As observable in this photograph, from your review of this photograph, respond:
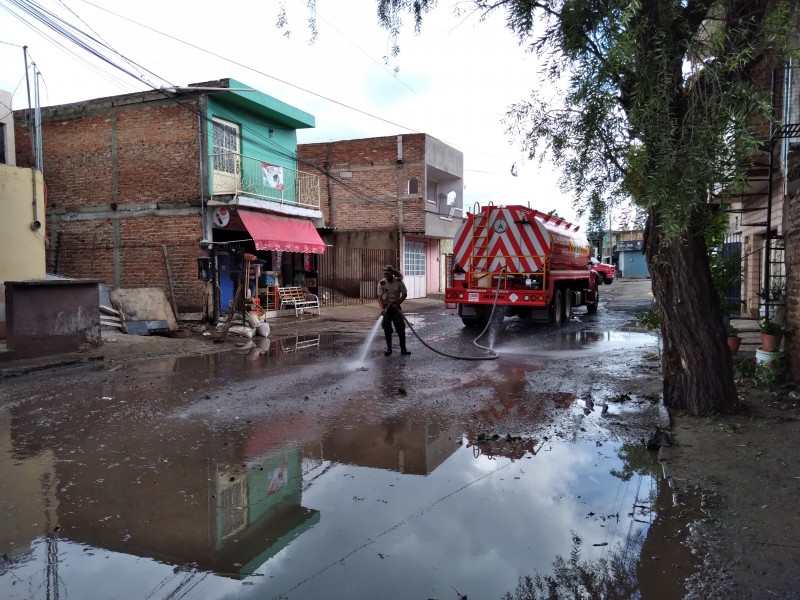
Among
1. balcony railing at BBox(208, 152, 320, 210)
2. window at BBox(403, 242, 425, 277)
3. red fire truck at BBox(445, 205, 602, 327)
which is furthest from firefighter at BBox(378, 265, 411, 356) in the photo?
window at BBox(403, 242, 425, 277)

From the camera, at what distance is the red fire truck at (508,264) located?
13805 mm

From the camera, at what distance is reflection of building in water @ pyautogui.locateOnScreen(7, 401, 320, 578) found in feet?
12.0

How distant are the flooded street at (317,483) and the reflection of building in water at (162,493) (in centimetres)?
2

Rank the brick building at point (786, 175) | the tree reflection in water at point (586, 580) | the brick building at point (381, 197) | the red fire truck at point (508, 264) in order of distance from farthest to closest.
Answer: the brick building at point (381, 197)
the red fire truck at point (508, 264)
the brick building at point (786, 175)
the tree reflection in water at point (586, 580)

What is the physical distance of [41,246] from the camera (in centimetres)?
1511

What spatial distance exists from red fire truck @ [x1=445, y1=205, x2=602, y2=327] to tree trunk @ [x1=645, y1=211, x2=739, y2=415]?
733cm

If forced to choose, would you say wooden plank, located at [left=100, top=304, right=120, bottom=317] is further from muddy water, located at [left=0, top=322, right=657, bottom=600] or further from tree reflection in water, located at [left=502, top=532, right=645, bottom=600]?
tree reflection in water, located at [left=502, top=532, right=645, bottom=600]

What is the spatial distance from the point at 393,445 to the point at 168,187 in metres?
14.3

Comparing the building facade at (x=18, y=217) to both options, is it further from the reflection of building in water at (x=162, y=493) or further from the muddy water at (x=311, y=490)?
the reflection of building in water at (x=162, y=493)

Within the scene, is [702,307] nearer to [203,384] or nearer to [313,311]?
[203,384]

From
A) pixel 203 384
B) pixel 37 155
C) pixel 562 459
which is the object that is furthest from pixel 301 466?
pixel 37 155

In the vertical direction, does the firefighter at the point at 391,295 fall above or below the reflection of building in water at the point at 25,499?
above

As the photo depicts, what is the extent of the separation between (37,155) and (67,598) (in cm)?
1571

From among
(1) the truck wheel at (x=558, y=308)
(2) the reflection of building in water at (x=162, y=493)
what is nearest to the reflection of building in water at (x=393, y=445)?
(2) the reflection of building in water at (x=162, y=493)
